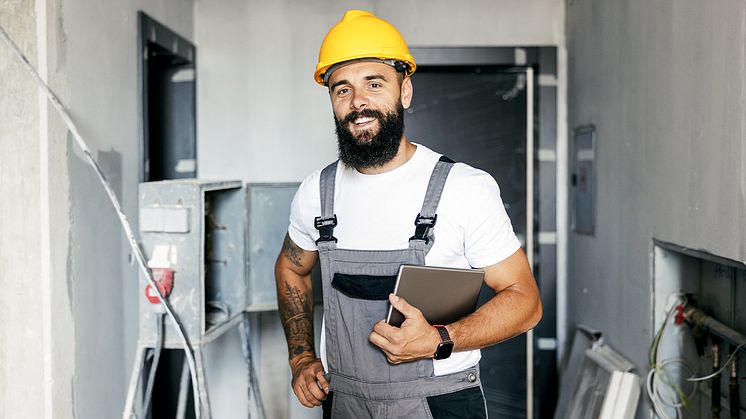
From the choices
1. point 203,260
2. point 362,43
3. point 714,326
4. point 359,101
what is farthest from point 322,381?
point 714,326

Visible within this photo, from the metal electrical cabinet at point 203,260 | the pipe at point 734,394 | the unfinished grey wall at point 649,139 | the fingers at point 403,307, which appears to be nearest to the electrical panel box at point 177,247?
the metal electrical cabinet at point 203,260

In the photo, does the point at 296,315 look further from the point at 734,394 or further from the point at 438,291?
the point at 734,394

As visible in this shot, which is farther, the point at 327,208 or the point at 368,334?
the point at 327,208

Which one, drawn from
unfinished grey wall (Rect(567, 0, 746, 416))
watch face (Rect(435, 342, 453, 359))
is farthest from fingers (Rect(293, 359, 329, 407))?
unfinished grey wall (Rect(567, 0, 746, 416))

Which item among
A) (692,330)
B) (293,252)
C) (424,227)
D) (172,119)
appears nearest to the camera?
(424,227)

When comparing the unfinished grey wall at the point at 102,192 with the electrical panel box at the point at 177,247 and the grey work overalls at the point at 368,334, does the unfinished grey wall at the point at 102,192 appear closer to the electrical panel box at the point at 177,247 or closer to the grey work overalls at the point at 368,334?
the electrical panel box at the point at 177,247

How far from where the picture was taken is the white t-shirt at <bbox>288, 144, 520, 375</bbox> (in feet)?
5.63

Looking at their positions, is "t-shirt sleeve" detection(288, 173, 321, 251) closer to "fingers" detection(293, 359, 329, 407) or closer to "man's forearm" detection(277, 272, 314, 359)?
"man's forearm" detection(277, 272, 314, 359)

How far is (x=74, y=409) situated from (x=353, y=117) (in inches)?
47.3

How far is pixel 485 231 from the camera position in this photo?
171 cm

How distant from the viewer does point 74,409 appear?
83.0 inches

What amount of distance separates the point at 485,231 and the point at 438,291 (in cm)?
19

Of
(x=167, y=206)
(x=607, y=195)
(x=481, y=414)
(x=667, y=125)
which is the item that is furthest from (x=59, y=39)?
(x=607, y=195)

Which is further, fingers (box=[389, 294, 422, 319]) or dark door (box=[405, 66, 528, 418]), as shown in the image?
dark door (box=[405, 66, 528, 418])
